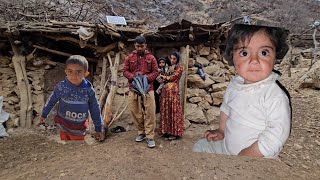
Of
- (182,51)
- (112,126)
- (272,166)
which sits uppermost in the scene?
(182,51)

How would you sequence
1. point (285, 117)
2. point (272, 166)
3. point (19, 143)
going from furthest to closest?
point (19, 143) < point (272, 166) < point (285, 117)

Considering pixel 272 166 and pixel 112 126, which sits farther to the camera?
pixel 112 126

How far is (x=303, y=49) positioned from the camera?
29.5 feet

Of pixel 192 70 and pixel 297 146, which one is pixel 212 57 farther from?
pixel 297 146

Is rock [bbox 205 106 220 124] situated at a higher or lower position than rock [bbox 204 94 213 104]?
lower

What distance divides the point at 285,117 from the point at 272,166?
9.50ft

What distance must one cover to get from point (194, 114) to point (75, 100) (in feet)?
8.96

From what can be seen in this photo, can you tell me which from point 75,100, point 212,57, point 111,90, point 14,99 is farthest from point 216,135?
point 14,99

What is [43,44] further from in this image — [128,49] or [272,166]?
[272,166]

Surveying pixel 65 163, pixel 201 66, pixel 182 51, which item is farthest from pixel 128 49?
pixel 65 163

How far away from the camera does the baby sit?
29.4 inches

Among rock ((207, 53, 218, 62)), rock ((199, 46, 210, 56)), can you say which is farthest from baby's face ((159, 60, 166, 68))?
rock ((207, 53, 218, 62))

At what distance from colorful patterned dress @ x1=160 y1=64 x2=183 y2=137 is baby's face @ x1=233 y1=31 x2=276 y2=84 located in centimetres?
266

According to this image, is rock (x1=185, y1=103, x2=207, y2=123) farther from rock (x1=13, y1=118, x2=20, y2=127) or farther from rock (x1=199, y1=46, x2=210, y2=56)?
rock (x1=13, y1=118, x2=20, y2=127)
